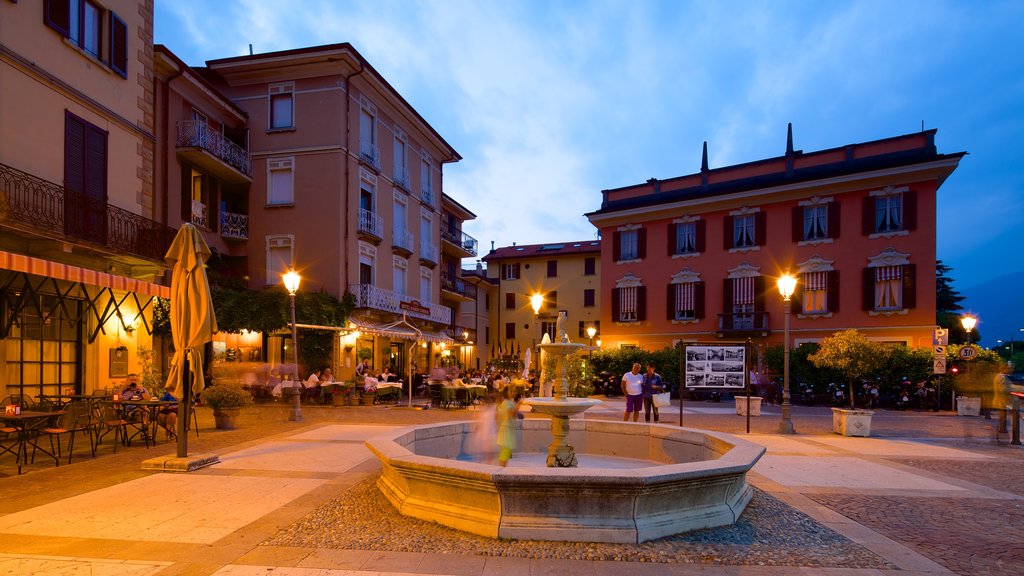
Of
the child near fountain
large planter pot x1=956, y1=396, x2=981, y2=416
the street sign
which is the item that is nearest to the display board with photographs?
the street sign

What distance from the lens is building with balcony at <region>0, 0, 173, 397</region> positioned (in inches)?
433

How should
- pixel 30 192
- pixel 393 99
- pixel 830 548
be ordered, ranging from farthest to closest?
pixel 393 99, pixel 30 192, pixel 830 548

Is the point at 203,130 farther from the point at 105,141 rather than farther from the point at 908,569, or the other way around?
the point at 908,569

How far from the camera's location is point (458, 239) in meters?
39.5

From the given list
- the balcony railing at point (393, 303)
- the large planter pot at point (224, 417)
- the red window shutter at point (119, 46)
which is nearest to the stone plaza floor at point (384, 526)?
the large planter pot at point (224, 417)

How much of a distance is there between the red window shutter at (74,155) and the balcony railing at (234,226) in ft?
38.5

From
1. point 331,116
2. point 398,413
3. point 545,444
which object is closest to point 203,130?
point 331,116

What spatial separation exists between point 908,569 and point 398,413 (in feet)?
46.2

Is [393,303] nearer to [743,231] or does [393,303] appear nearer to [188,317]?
[743,231]

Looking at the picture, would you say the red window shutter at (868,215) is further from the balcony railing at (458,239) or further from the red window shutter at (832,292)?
the balcony railing at (458,239)

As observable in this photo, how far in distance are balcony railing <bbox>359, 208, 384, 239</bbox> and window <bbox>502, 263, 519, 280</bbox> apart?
73.2ft

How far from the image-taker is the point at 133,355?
549 inches

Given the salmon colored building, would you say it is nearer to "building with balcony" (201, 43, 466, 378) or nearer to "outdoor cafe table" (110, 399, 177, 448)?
"building with balcony" (201, 43, 466, 378)

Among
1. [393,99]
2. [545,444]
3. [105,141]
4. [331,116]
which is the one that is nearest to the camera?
[545,444]
